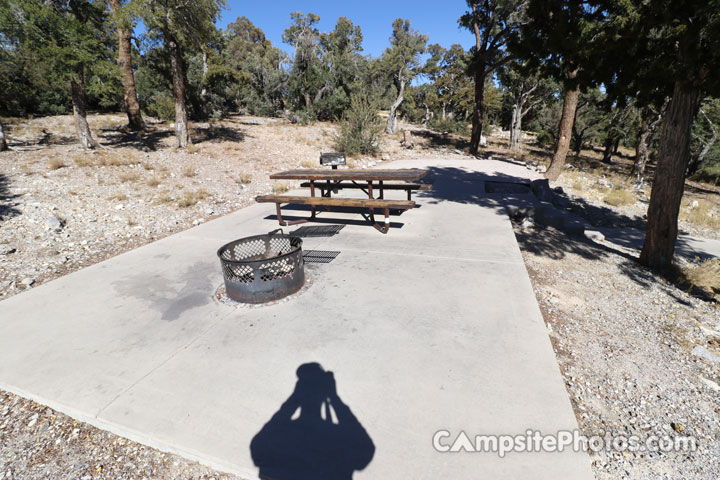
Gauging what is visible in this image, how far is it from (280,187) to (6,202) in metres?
5.80

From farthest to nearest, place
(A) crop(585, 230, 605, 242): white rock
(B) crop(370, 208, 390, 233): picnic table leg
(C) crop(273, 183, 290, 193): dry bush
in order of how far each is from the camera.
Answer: (C) crop(273, 183, 290, 193): dry bush < (A) crop(585, 230, 605, 242): white rock < (B) crop(370, 208, 390, 233): picnic table leg

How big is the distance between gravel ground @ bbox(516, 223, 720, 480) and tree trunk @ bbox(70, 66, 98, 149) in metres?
13.3

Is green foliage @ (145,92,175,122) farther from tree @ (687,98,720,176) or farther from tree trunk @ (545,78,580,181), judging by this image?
tree @ (687,98,720,176)

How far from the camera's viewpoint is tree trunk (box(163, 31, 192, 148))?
12250mm

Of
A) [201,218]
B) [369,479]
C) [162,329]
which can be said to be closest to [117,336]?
[162,329]

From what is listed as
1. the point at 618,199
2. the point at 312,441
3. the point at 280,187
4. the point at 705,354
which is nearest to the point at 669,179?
the point at 705,354

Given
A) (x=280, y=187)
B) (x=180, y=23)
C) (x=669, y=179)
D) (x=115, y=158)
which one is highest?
(x=180, y=23)

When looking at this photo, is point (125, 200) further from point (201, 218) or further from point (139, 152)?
point (139, 152)

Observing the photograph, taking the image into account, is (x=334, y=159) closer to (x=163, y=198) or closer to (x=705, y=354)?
(x=163, y=198)

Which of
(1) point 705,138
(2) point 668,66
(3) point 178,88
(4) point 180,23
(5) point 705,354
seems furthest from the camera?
(1) point 705,138

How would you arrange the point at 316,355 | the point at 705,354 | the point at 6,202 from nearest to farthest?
the point at 316,355, the point at 705,354, the point at 6,202

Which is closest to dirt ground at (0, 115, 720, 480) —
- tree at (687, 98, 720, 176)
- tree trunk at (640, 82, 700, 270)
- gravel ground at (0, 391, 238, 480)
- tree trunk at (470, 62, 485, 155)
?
gravel ground at (0, 391, 238, 480)

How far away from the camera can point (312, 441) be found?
210 cm

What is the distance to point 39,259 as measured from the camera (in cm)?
521
